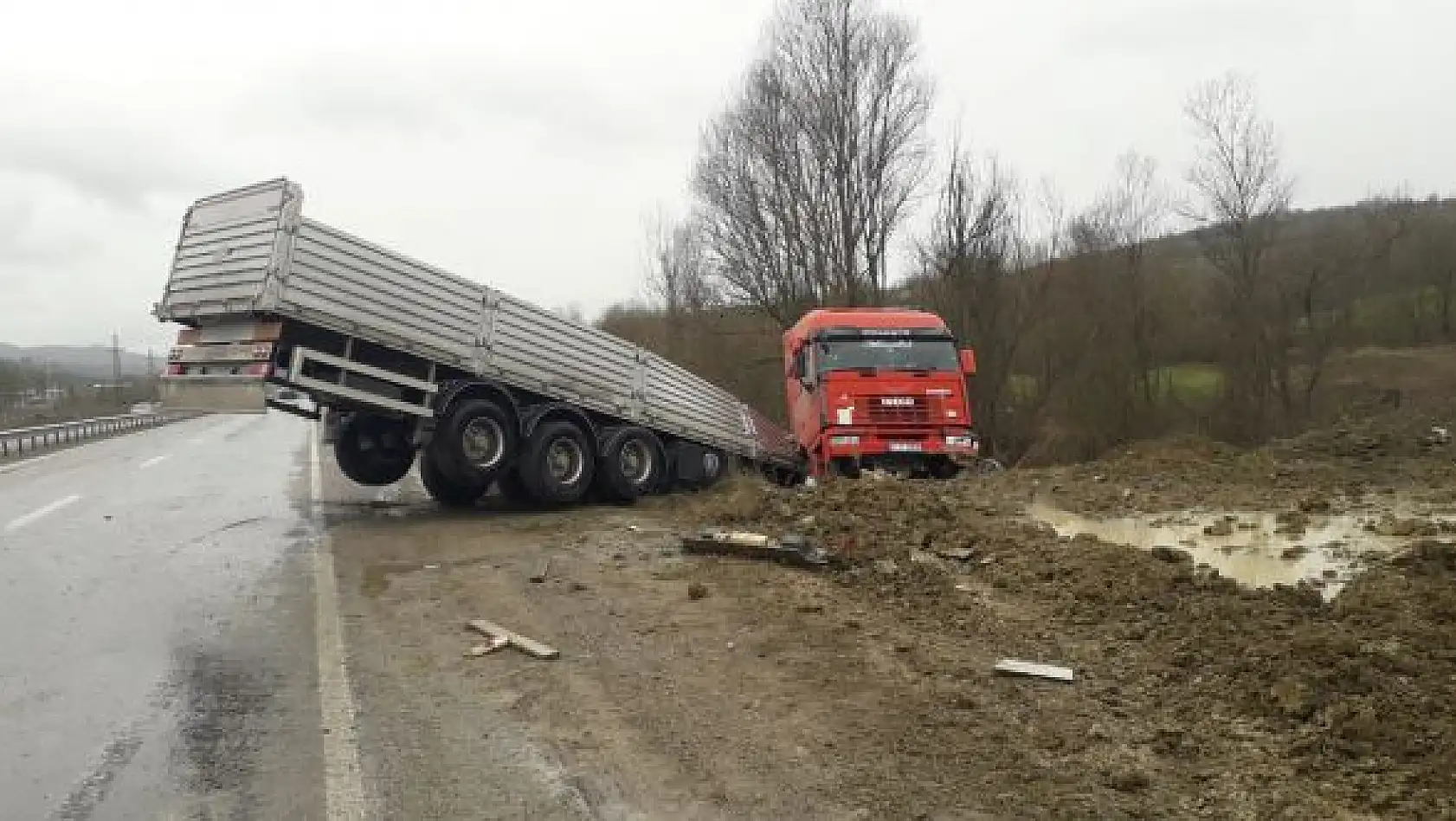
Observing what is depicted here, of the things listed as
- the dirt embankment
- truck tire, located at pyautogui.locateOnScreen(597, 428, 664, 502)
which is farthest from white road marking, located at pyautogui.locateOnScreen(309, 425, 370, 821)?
truck tire, located at pyautogui.locateOnScreen(597, 428, 664, 502)

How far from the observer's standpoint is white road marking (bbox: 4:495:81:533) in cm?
1276

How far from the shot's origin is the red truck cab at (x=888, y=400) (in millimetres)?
15164

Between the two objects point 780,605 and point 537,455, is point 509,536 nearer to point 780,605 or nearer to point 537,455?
point 537,455

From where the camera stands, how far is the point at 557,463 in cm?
1343

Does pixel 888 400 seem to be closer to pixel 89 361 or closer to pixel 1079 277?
pixel 1079 277

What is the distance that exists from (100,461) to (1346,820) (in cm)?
2668

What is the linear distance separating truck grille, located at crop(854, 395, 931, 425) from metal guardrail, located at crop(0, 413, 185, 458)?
53.0 ft

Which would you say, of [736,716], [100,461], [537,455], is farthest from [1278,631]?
[100,461]

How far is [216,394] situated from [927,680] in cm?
921

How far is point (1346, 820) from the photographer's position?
3.82 meters

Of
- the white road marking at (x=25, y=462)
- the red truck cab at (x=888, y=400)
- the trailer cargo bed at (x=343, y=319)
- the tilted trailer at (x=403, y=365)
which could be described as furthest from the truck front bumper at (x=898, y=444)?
the white road marking at (x=25, y=462)

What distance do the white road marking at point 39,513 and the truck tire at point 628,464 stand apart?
6786mm

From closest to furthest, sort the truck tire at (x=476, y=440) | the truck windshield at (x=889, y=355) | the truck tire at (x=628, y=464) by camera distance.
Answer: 1. the truck tire at (x=476, y=440)
2. the truck tire at (x=628, y=464)
3. the truck windshield at (x=889, y=355)

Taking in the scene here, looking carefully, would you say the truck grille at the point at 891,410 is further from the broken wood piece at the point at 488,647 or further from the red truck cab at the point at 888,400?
the broken wood piece at the point at 488,647
